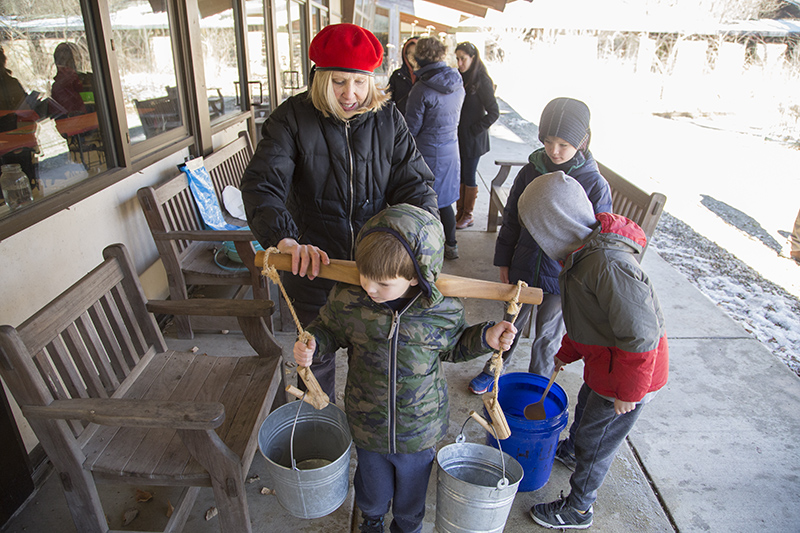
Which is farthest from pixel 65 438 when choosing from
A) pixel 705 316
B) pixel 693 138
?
pixel 693 138

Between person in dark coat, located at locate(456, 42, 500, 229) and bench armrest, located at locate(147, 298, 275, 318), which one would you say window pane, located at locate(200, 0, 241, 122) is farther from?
bench armrest, located at locate(147, 298, 275, 318)

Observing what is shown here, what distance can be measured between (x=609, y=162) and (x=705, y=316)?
233 inches

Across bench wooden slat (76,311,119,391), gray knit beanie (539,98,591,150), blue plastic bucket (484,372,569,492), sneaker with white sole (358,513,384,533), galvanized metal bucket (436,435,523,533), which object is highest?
gray knit beanie (539,98,591,150)

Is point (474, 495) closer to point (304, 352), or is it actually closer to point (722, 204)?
point (304, 352)

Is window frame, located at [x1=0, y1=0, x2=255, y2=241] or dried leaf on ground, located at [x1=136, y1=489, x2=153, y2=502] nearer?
dried leaf on ground, located at [x1=136, y1=489, x2=153, y2=502]

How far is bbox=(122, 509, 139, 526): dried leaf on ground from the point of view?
222 centimetres

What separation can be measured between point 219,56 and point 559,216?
4.32 m

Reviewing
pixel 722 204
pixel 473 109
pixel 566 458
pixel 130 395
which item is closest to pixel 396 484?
pixel 566 458

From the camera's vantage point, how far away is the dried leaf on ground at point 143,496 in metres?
2.32

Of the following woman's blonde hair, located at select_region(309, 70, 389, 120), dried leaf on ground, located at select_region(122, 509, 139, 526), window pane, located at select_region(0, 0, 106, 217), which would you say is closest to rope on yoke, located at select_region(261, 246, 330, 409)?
woman's blonde hair, located at select_region(309, 70, 389, 120)

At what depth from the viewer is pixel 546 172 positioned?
2.78m

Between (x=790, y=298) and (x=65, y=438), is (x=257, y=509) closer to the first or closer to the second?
(x=65, y=438)

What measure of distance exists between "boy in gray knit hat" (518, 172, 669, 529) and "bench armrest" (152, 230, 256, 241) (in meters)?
1.80

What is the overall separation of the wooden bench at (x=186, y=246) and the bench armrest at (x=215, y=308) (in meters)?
0.84
